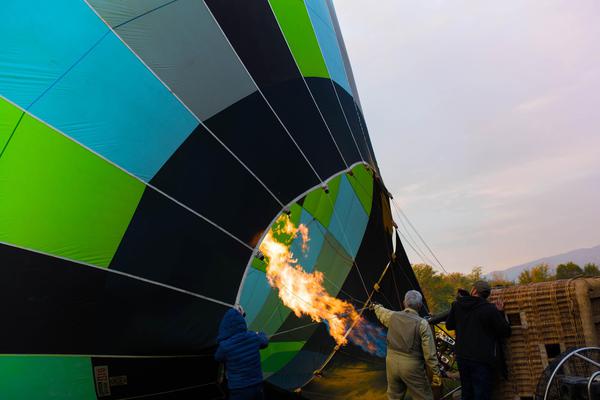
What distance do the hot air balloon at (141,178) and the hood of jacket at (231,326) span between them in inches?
15.4

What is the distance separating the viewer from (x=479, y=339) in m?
2.95

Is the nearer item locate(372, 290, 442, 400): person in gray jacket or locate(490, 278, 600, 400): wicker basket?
locate(490, 278, 600, 400): wicker basket

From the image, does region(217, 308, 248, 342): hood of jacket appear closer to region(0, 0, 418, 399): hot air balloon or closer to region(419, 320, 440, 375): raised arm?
region(0, 0, 418, 399): hot air balloon

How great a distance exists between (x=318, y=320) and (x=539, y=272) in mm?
30496

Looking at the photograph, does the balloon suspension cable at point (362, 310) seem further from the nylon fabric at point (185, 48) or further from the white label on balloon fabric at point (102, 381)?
the nylon fabric at point (185, 48)

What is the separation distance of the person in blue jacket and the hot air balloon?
0.39 metres

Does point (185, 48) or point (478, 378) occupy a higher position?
point (185, 48)

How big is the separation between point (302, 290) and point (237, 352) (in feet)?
5.34

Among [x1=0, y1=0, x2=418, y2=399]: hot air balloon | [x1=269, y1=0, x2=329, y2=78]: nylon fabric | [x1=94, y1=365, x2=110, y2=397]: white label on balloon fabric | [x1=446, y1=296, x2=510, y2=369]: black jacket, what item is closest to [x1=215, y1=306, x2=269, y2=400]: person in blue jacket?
[x1=0, y1=0, x2=418, y2=399]: hot air balloon

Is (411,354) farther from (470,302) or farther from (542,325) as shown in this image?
(542,325)

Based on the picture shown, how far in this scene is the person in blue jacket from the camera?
279cm

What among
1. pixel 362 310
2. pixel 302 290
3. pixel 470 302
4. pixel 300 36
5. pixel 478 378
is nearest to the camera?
pixel 478 378

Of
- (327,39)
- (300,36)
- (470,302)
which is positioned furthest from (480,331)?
(327,39)

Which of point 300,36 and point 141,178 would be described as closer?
point 141,178
